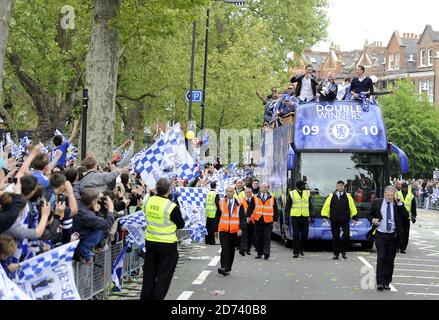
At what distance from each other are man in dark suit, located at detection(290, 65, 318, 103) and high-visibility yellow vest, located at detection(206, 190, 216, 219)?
11.1ft

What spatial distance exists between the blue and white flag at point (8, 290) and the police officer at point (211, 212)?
51.4 ft

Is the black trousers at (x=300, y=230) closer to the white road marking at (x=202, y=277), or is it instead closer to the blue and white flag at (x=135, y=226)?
the white road marking at (x=202, y=277)

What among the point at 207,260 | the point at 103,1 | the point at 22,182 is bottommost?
the point at 207,260

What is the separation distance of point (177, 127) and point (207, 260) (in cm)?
418

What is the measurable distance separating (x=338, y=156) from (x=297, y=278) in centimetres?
703

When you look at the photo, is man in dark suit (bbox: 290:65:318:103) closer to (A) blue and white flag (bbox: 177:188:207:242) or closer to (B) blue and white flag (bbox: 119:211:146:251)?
(A) blue and white flag (bbox: 177:188:207:242)

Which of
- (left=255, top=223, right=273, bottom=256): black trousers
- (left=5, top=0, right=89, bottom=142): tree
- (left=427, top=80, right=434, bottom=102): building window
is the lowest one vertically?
(left=255, top=223, right=273, bottom=256): black trousers

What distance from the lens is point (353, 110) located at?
76.3 feet

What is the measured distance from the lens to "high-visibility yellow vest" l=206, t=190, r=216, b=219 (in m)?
23.8

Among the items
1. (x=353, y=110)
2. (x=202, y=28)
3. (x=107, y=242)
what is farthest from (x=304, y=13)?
(x=107, y=242)

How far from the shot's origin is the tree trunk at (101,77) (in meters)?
21.4

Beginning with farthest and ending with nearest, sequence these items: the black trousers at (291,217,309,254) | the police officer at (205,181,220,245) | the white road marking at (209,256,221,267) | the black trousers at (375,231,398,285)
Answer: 1. the police officer at (205,181,220,245)
2. the black trousers at (291,217,309,254)
3. the white road marking at (209,256,221,267)
4. the black trousers at (375,231,398,285)

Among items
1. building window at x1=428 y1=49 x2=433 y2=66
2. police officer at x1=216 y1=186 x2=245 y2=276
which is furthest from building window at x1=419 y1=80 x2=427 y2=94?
police officer at x1=216 y1=186 x2=245 y2=276
